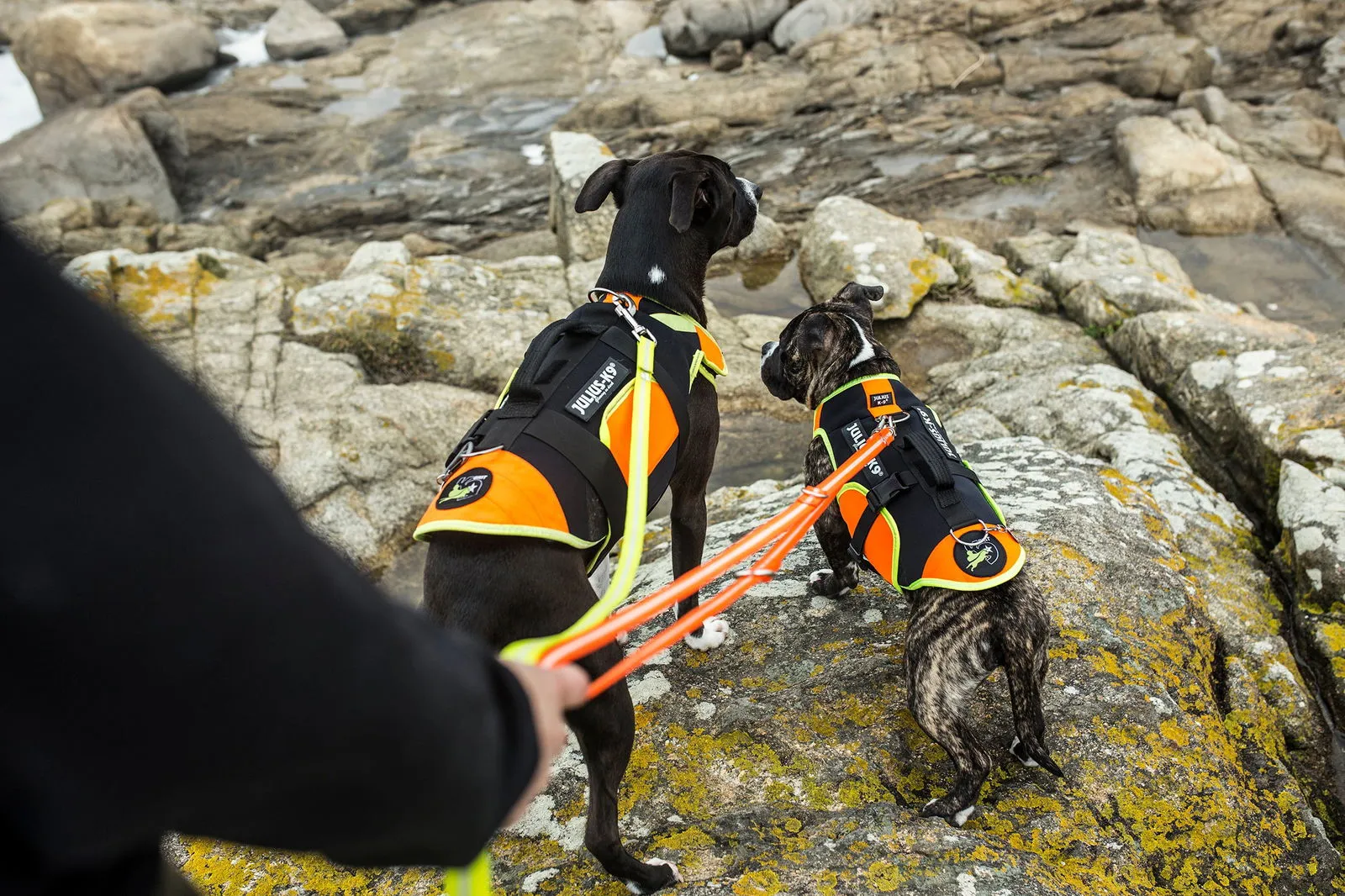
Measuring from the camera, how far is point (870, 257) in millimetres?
8461

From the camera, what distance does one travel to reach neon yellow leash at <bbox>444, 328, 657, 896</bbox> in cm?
117

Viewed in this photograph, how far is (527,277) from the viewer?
26.9 feet

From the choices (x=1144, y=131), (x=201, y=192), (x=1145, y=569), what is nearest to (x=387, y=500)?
(x=1145, y=569)

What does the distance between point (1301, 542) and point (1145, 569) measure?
113 centimetres

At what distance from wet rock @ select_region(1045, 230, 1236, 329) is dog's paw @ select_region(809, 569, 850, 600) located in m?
5.08

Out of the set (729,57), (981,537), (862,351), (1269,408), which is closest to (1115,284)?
(1269,408)

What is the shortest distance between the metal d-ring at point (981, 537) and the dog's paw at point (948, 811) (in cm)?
87

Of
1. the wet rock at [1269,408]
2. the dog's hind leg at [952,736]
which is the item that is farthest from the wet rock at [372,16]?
the dog's hind leg at [952,736]

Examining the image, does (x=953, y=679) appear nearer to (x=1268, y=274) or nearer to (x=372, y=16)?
(x=1268, y=274)

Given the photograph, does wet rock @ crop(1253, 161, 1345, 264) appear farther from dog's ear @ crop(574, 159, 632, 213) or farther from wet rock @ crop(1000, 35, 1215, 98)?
dog's ear @ crop(574, 159, 632, 213)

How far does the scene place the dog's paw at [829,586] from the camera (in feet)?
11.7

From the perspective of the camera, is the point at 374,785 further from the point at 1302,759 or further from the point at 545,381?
the point at 1302,759

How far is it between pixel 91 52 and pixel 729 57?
15856mm

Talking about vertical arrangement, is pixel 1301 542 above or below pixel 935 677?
below
